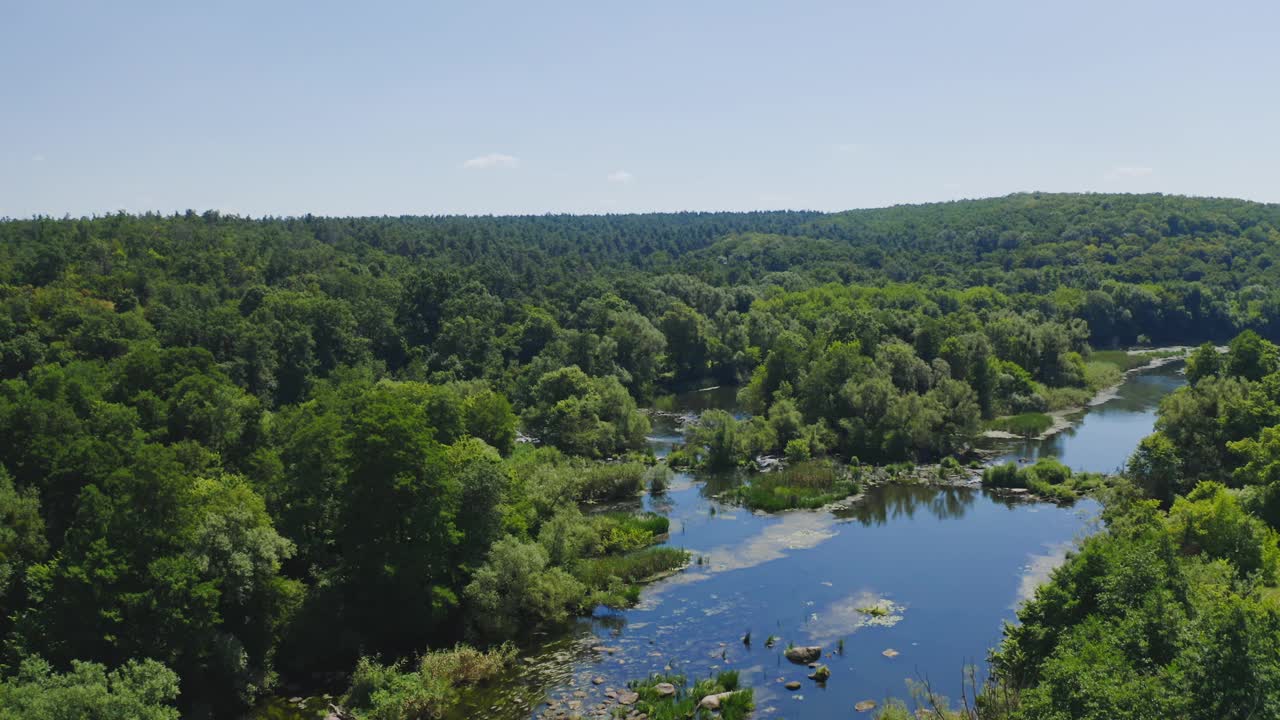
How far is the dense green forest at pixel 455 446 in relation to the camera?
1186 inches

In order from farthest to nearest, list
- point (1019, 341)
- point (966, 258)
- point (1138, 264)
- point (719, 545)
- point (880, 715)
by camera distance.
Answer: point (966, 258), point (1138, 264), point (1019, 341), point (719, 545), point (880, 715)

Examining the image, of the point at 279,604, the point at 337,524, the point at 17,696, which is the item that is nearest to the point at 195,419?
the point at 337,524

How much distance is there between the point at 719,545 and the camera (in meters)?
50.7

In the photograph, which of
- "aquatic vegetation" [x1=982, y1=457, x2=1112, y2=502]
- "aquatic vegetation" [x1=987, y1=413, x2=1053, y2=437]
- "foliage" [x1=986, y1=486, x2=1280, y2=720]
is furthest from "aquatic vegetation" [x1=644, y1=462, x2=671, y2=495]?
"aquatic vegetation" [x1=987, y1=413, x2=1053, y2=437]

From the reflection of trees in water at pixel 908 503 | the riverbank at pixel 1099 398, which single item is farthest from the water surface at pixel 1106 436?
the reflection of trees in water at pixel 908 503

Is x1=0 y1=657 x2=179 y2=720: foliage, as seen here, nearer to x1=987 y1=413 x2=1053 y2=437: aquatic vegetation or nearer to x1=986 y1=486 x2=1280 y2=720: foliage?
x1=986 y1=486 x2=1280 y2=720: foliage

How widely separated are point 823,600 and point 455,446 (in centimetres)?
1889

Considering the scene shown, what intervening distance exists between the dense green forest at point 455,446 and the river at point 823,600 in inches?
98.6

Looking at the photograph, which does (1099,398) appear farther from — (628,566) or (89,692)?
(89,692)

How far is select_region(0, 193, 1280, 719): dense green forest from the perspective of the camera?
30.1 meters

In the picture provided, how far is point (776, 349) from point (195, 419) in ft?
161

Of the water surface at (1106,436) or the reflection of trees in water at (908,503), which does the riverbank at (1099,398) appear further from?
the reflection of trees in water at (908,503)

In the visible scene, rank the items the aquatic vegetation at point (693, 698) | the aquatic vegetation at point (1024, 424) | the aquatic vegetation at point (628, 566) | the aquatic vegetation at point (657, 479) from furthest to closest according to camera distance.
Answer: the aquatic vegetation at point (1024, 424)
the aquatic vegetation at point (657, 479)
the aquatic vegetation at point (628, 566)
the aquatic vegetation at point (693, 698)

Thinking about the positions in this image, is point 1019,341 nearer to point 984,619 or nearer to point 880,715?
point 984,619
